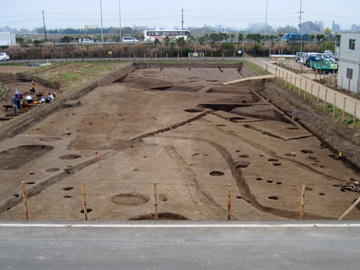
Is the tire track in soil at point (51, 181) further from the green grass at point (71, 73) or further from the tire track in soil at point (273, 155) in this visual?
the green grass at point (71, 73)

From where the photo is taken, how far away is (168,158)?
20156 mm

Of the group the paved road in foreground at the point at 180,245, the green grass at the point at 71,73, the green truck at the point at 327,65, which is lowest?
the paved road in foreground at the point at 180,245

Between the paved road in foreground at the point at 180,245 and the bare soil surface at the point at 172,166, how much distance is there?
8.50ft

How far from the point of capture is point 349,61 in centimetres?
3544

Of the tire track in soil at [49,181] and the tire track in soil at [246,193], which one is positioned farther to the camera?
the tire track in soil at [49,181]

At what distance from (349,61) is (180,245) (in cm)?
3081

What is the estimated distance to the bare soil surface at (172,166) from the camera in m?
14.6

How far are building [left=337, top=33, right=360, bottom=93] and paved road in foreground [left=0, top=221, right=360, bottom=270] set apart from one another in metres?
25.6

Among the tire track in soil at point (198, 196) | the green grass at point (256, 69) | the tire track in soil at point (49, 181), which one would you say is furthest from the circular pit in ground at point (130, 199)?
the green grass at point (256, 69)

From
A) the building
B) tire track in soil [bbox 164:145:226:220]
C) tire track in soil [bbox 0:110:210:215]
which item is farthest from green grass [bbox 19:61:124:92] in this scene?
the building

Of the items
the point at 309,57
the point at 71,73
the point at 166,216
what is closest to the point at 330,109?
the point at 166,216

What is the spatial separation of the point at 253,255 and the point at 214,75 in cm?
4836

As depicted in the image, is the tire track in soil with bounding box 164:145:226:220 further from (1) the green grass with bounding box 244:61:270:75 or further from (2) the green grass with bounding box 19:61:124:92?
(1) the green grass with bounding box 244:61:270:75

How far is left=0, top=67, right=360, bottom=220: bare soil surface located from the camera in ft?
47.9
